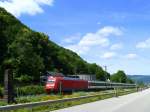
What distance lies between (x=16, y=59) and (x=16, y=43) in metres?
11.4

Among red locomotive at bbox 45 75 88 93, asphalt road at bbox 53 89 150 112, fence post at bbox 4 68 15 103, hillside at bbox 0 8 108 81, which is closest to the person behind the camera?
asphalt road at bbox 53 89 150 112

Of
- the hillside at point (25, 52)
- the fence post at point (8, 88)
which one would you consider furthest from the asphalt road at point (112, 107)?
the hillside at point (25, 52)

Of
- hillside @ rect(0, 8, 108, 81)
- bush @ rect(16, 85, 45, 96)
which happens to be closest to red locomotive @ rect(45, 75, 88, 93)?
bush @ rect(16, 85, 45, 96)

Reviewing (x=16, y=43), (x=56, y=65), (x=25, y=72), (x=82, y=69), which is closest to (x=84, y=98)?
(x=25, y=72)

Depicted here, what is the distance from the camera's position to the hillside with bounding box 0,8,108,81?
102m

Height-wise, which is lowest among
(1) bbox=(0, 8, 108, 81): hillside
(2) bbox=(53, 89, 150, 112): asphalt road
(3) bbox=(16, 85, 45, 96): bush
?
(2) bbox=(53, 89, 150, 112): asphalt road

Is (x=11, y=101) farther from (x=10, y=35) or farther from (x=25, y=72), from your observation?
(x=10, y=35)

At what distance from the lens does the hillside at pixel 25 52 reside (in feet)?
336

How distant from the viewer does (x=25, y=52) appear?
105938 mm

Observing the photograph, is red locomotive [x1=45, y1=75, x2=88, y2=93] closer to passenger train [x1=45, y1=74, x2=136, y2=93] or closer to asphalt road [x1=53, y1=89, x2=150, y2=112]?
passenger train [x1=45, y1=74, x2=136, y2=93]

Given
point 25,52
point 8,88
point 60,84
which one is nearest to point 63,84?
point 60,84

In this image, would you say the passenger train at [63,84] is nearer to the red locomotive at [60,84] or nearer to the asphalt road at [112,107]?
the red locomotive at [60,84]

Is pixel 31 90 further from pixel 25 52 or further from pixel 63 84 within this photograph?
pixel 25 52

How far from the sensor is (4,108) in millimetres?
17438
